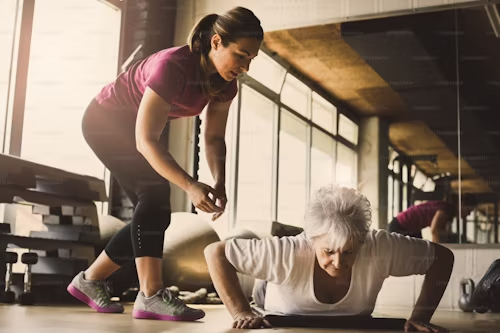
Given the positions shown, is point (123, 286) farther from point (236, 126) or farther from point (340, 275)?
point (340, 275)

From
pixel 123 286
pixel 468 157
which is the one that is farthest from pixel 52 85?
pixel 468 157

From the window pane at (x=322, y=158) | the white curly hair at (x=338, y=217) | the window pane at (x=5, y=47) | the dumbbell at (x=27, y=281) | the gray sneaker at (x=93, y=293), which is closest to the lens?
the white curly hair at (x=338, y=217)

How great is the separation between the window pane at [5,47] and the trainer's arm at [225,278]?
5.69 feet

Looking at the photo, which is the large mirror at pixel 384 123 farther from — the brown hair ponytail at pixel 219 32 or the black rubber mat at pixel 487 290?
the brown hair ponytail at pixel 219 32

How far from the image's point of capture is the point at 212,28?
1.62m

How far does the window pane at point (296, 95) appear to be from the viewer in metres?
3.41

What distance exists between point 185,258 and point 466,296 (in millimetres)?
1209

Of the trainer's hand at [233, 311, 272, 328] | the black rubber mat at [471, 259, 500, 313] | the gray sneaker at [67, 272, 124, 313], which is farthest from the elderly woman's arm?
the black rubber mat at [471, 259, 500, 313]

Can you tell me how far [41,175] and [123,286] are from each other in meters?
0.59

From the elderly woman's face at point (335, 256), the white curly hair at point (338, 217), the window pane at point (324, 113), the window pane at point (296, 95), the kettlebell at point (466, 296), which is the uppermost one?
Answer: the window pane at point (296, 95)

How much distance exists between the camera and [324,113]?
3303 millimetres

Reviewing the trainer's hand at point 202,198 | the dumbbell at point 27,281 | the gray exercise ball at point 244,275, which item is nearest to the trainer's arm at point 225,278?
the trainer's hand at point 202,198

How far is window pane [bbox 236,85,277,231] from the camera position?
11.4 ft

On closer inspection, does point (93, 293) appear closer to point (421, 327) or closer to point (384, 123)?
point (421, 327)
